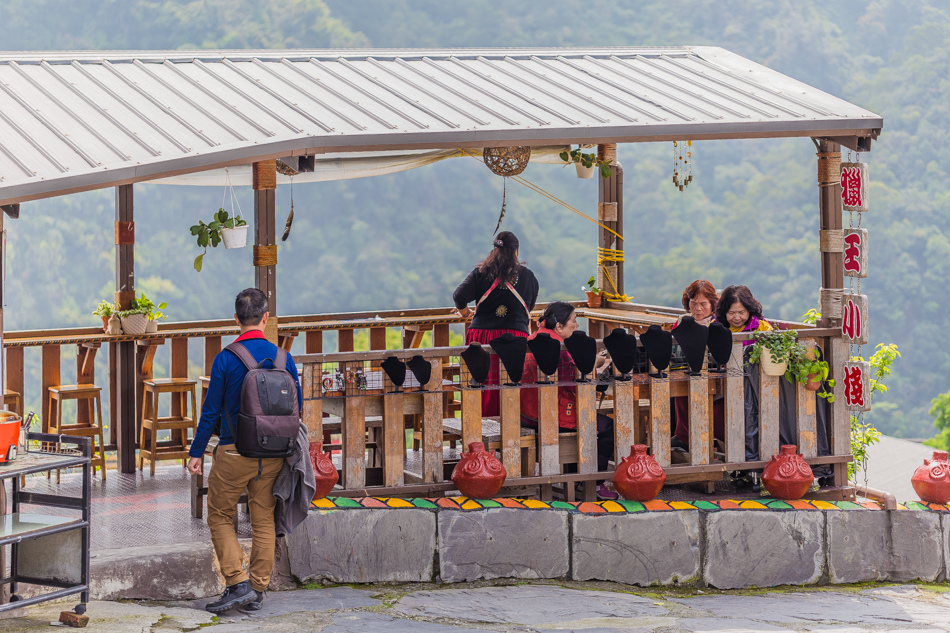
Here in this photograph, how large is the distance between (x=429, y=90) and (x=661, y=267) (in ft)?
144

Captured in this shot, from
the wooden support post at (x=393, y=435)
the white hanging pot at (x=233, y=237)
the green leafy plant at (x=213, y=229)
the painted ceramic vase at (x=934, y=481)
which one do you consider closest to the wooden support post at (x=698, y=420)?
the painted ceramic vase at (x=934, y=481)

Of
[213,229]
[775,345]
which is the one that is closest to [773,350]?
[775,345]

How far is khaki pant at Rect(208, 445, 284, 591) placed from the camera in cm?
546

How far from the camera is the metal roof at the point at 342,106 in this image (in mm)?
5586

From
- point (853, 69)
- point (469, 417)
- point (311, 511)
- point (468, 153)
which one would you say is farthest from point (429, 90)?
point (853, 69)

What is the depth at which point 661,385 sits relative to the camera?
6945 mm

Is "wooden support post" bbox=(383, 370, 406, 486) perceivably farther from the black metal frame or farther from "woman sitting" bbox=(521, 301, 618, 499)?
the black metal frame

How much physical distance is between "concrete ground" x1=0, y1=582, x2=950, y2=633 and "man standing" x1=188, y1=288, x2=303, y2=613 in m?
0.21

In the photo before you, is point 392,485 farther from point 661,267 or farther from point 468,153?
point 661,267

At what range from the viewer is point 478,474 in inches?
254

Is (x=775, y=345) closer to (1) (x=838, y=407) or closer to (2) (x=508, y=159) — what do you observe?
(1) (x=838, y=407)

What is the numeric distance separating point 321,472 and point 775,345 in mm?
3137

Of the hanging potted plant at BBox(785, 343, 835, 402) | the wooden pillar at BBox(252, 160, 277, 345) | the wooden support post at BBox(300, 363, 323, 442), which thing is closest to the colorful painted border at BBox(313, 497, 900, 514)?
the wooden support post at BBox(300, 363, 323, 442)

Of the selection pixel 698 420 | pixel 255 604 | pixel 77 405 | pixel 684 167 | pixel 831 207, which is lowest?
pixel 255 604
